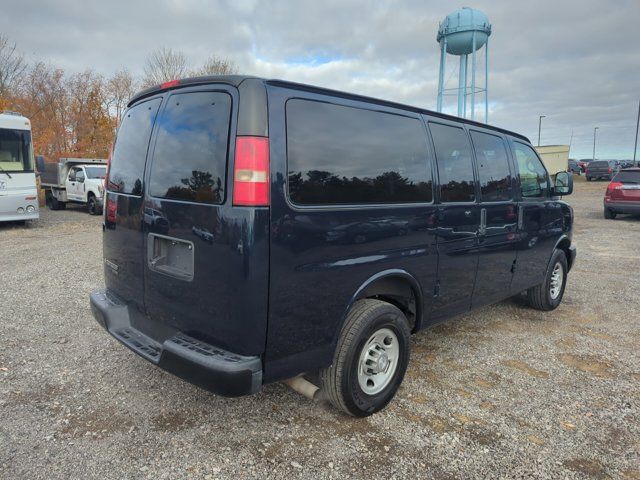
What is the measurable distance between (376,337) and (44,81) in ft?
102

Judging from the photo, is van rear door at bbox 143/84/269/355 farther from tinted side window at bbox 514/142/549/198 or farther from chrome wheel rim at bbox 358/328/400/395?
tinted side window at bbox 514/142/549/198

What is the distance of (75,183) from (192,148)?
16.4 m

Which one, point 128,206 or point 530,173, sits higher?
point 530,173

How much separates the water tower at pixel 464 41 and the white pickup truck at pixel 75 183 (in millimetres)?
18844

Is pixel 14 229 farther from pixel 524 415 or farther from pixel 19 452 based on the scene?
pixel 524 415

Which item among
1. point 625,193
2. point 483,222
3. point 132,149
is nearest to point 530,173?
point 483,222

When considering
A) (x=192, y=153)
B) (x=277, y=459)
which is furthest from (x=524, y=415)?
(x=192, y=153)

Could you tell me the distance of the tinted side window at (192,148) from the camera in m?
2.41

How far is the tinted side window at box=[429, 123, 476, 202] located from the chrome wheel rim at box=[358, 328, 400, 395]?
1.17 metres

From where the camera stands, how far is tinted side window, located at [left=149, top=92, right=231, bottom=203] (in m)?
2.41

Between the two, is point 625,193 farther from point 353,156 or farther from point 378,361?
point 353,156

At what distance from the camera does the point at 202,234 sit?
243 cm

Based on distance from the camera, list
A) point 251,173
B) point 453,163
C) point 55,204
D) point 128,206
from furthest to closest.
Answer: point 55,204 → point 453,163 → point 128,206 → point 251,173

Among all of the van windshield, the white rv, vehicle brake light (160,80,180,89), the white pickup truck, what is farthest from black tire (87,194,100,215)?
vehicle brake light (160,80,180,89)
